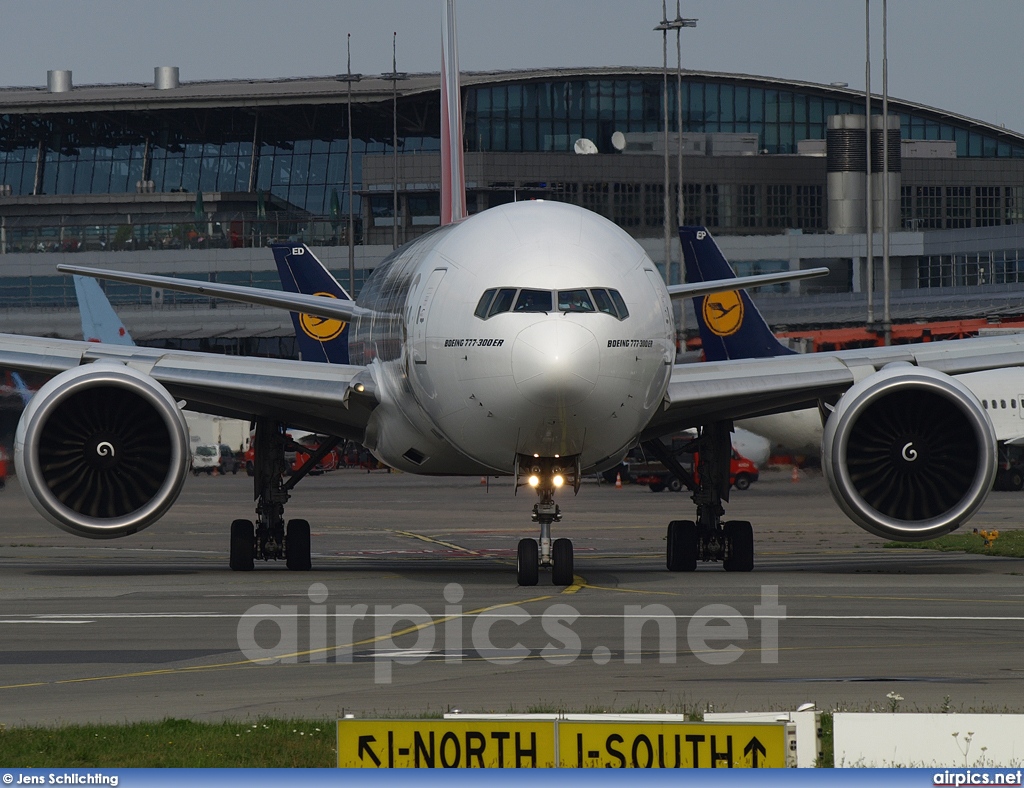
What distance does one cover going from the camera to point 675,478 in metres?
54.0

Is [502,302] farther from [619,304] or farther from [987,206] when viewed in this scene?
[987,206]

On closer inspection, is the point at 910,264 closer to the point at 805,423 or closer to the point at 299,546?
the point at 805,423

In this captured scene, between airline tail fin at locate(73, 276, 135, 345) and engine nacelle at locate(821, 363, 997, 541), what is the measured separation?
5084cm

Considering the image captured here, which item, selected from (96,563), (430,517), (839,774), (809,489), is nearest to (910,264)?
(809,489)

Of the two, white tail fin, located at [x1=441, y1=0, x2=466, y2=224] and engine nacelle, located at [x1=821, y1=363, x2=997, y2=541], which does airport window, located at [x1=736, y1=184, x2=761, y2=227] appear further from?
engine nacelle, located at [x1=821, y1=363, x2=997, y2=541]

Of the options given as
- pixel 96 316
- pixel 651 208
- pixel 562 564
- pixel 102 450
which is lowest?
pixel 562 564

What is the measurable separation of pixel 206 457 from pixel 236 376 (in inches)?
2221

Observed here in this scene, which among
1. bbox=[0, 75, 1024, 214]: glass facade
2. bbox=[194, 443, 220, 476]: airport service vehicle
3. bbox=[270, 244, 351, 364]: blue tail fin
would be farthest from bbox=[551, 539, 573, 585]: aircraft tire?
bbox=[0, 75, 1024, 214]: glass facade

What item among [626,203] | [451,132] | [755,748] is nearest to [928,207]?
[626,203]

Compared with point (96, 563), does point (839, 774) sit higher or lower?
higher

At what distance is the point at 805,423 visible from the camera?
47969mm

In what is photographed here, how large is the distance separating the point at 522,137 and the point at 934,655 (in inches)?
3716

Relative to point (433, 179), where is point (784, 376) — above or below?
below

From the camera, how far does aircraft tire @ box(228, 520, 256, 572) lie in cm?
2195
